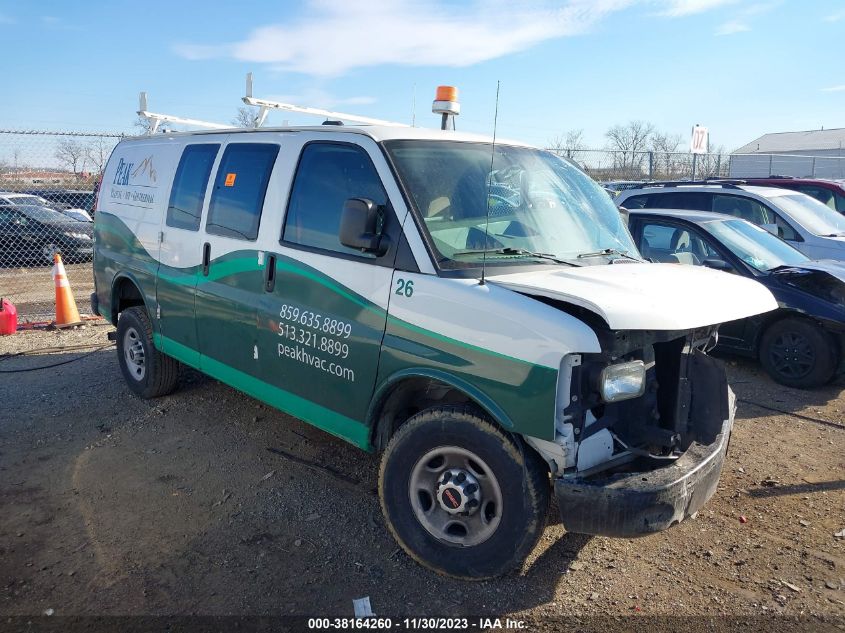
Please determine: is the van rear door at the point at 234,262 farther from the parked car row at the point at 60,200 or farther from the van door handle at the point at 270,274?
the parked car row at the point at 60,200

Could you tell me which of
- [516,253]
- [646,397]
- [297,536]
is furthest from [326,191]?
[646,397]

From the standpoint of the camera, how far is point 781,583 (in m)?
3.40

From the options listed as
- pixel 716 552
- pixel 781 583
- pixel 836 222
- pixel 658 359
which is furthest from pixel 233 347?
pixel 836 222

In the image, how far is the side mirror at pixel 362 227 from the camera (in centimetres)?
338

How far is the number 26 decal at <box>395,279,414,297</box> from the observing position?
3.38 m

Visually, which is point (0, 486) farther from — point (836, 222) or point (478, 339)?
point (836, 222)

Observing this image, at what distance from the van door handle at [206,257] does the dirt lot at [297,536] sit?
4.45ft

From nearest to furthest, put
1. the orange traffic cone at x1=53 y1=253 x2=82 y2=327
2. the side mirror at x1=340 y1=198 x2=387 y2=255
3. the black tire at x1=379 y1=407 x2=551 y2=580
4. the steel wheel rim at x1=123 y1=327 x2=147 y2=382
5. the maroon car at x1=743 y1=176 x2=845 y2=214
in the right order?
1. the black tire at x1=379 y1=407 x2=551 y2=580
2. the side mirror at x1=340 y1=198 x2=387 y2=255
3. the steel wheel rim at x1=123 y1=327 x2=147 y2=382
4. the orange traffic cone at x1=53 y1=253 x2=82 y2=327
5. the maroon car at x1=743 y1=176 x2=845 y2=214

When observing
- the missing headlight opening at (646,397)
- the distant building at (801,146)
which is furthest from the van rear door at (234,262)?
the distant building at (801,146)

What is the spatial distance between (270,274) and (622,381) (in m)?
2.26

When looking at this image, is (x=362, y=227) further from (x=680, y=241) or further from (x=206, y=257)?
(x=680, y=241)

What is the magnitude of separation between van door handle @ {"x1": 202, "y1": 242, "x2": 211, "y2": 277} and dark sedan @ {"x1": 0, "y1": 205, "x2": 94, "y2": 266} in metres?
11.2

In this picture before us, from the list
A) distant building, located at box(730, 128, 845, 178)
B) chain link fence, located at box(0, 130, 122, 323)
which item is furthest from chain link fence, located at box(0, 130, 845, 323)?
distant building, located at box(730, 128, 845, 178)

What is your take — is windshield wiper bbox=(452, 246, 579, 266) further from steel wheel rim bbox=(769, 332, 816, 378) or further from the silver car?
the silver car
